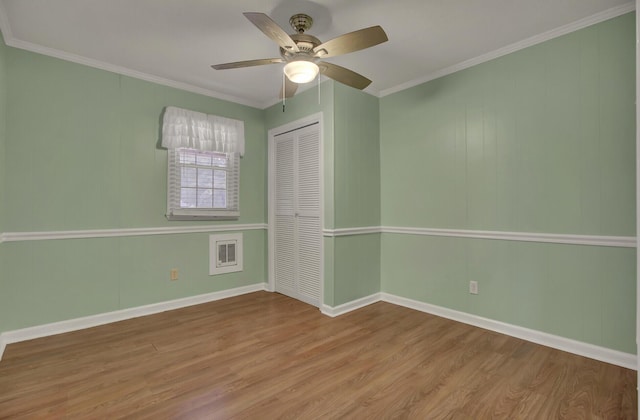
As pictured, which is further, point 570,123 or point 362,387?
point 570,123

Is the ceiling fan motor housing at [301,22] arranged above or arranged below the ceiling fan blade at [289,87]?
above

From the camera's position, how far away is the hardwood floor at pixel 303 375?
1.73 meters

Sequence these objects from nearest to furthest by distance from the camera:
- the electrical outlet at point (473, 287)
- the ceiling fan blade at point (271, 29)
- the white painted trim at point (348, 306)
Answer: the ceiling fan blade at point (271, 29) < the electrical outlet at point (473, 287) < the white painted trim at point (348, 306)

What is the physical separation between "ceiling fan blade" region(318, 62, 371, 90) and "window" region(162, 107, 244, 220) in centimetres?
170

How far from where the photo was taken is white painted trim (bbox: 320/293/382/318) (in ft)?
10.3

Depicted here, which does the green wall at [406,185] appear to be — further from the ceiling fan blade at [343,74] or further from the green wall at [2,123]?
the ceiling fan blade at [343,74]

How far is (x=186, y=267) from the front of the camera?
3451mm

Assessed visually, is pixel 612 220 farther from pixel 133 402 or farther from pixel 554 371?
pixel 133 402

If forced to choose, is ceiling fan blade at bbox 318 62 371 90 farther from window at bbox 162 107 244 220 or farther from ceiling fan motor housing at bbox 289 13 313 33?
window at bbox 162 107 244 220

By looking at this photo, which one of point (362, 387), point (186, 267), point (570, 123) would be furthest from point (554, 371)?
point (186, 267)

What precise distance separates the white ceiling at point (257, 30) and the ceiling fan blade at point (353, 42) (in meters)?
0.31

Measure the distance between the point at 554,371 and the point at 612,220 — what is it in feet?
3.64

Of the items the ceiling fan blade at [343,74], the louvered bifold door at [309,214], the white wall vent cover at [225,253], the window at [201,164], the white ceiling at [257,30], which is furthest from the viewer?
the white wall vent cover at [225,253]

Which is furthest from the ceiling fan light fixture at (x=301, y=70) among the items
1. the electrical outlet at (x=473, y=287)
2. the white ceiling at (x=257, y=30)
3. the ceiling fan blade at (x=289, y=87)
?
the electrical outlet at (x=473, y=287)
